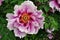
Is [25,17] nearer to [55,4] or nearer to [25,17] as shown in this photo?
[25,17]

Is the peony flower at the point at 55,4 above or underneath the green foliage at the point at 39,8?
above

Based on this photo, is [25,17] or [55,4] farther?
[55,4]

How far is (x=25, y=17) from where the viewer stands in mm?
1785

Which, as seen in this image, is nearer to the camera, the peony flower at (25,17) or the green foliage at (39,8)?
the peony flower at (25,17)

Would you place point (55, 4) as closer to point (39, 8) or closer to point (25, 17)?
point (39, 8)

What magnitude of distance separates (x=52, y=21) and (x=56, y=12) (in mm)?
202

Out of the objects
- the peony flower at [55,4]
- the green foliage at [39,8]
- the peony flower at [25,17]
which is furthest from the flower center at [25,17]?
the peony flower at [55,4]

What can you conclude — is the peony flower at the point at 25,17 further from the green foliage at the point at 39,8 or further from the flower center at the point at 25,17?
the green foliage at the point at 39,8

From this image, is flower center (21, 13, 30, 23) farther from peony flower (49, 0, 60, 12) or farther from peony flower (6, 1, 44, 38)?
peony flower (49, 0, 60, 12)

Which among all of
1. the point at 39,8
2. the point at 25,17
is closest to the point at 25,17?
the point at 25,17

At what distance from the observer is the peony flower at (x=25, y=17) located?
173 cm

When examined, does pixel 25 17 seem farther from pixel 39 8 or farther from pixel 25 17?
pixel 39 8

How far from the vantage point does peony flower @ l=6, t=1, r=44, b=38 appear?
173 centimetres

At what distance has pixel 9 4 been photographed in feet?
6.52
